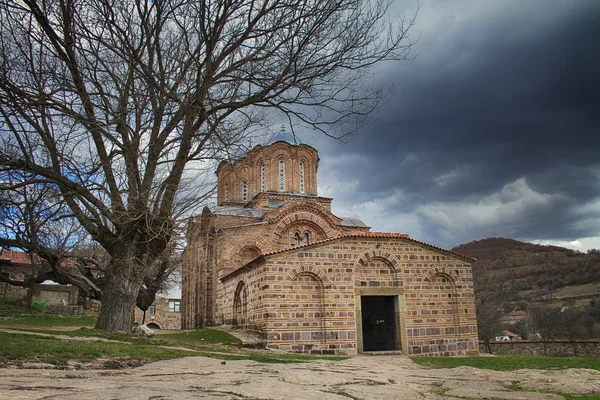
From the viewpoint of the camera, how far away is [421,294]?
13.9 metres

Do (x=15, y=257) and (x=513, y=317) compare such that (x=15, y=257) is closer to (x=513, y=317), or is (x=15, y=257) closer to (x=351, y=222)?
(x=351, y=222)

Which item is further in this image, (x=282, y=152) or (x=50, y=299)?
(x=282, y=152)

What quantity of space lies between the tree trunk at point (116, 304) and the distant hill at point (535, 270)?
152 ft

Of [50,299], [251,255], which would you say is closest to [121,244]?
[251,255]

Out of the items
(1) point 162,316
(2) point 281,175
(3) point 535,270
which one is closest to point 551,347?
(2) point 281,175

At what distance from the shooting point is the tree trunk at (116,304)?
9.77m

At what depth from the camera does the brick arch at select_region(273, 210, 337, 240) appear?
20.9 m

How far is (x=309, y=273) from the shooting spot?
1316cm

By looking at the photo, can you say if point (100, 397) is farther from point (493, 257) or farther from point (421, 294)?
point (493, 257)

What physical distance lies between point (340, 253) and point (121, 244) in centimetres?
613

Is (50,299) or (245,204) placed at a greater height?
(245,204)

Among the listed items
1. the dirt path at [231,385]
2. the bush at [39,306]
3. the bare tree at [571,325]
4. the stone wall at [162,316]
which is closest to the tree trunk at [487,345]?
the bare tree at [571,325]

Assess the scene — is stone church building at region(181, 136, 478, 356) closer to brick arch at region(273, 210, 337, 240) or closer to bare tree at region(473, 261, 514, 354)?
brick arch at region(273, 210, 337, 240)

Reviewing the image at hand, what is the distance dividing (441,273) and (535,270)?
60.4 metres
